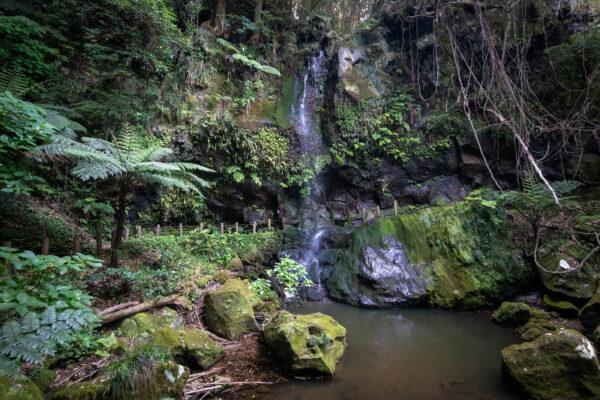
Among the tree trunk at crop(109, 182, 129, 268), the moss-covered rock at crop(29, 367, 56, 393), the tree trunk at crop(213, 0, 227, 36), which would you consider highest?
the tree trunk at crop(213, 0, 227, 36)

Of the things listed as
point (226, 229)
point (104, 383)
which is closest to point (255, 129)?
point (226, 229)

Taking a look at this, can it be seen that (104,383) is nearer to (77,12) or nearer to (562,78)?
(77,12)

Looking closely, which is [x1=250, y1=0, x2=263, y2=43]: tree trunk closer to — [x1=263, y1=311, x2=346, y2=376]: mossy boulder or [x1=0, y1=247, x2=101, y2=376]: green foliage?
[x1=263, y1=311, x2=346, y2=376]: mossy boulder

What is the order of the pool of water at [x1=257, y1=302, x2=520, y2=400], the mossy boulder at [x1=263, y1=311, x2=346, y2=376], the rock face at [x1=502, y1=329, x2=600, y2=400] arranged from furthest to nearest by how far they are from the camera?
the mossy boulder at [x1=263, y1=311, x2=346, y2=376]
the pool of water at [x1=257, y1=302, x2=520, y2=400]
the rock face at [x1=502, y1=329, x2=600, y2=400]

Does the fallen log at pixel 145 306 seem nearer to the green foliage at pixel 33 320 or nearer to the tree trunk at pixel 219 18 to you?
the green foliage at pixel 33 320

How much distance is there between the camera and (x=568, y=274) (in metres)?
5.66

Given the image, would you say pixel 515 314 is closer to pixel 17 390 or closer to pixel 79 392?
pixel 79 392

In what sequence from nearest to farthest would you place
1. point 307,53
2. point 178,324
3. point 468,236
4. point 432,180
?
point 178,324 → point 468,236 → point 432,180 → point 307,53

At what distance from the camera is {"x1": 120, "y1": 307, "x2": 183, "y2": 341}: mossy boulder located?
3906mm

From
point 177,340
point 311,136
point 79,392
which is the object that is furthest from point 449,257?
point 311,136

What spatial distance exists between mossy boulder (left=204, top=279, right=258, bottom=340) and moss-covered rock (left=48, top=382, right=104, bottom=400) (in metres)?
2.38

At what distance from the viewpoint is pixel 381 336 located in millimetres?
5410

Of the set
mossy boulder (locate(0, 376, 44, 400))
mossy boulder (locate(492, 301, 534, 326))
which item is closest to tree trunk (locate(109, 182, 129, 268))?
mossy boulder (locate(0, 376, 44, 400))

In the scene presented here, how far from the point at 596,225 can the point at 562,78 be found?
611 centimetres
